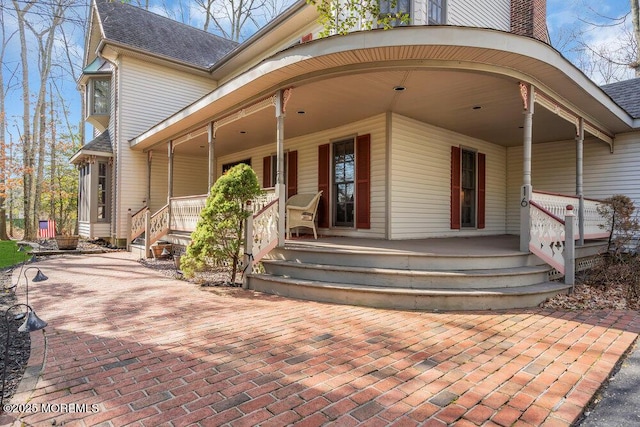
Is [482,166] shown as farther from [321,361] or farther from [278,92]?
[321,361]

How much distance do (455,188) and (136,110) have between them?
10.1 meters

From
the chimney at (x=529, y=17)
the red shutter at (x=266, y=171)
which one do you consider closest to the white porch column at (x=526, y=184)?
the chimney at (x=529, y=17)

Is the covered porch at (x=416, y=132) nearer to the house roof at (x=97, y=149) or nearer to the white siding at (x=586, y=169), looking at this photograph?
the white siding at (x=586, y=169)

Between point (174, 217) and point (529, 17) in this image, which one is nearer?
point (174, 217)

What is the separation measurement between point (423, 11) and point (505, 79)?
272cm

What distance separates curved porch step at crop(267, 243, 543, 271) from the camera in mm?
4613

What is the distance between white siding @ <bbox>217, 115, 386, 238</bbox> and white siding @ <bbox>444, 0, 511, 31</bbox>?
9.25 feet

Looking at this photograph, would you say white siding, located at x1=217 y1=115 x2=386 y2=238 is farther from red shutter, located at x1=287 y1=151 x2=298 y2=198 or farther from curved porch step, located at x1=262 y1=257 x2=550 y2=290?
curved porch step, located at x1=262 y1=257 x2=550 y2=290

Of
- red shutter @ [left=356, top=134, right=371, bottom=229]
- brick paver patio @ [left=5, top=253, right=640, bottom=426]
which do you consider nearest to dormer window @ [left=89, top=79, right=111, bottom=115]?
red shutter @ [left=356, top=134, right=371, bottom=229]

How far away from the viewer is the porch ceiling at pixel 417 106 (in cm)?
528

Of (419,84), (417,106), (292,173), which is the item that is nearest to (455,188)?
(417,106)

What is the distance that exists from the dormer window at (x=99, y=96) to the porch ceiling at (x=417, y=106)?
574 cm

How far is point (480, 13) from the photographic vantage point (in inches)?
337

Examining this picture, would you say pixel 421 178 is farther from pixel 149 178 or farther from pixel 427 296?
pixel 149 178
